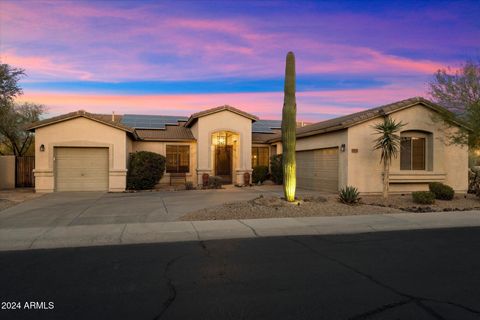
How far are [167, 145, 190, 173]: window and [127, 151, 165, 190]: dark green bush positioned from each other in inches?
148

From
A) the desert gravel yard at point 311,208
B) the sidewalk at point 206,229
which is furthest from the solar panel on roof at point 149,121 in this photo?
the sidewalk at point 206,229

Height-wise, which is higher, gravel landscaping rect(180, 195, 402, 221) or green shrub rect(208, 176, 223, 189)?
green shrub rect(208, 176, 223, 189)

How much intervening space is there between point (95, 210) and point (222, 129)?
12.8 metres

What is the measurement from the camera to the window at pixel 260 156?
28.7m

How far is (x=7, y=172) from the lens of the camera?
913 inches

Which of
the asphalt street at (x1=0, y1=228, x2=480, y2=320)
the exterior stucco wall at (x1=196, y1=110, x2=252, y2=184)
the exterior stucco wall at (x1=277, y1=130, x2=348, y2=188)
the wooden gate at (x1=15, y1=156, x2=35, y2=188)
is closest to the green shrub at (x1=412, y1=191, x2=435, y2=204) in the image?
the exterior stucco wall at (x1=277, y1=130, x2=348, y2=188)

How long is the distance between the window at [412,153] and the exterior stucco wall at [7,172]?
71.0 ft

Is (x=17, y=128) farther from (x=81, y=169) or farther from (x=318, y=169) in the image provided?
(x=318, y=169)

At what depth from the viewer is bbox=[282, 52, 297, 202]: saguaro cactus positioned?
14836 millimetres

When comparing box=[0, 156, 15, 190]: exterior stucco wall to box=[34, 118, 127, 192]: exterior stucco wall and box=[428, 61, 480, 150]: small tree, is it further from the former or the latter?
box=[428, 61, 480, 150]: small tree

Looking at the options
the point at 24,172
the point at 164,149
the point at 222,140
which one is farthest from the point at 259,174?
the point at 24,172

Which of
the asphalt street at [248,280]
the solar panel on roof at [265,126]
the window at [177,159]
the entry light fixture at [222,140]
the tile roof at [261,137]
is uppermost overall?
the solar panel on roof at [265,126]

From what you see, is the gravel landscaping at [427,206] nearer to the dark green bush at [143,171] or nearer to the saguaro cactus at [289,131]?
the saguaro cactus at [289,131]

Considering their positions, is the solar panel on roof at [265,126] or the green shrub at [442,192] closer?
the green shrub at [442,192]
